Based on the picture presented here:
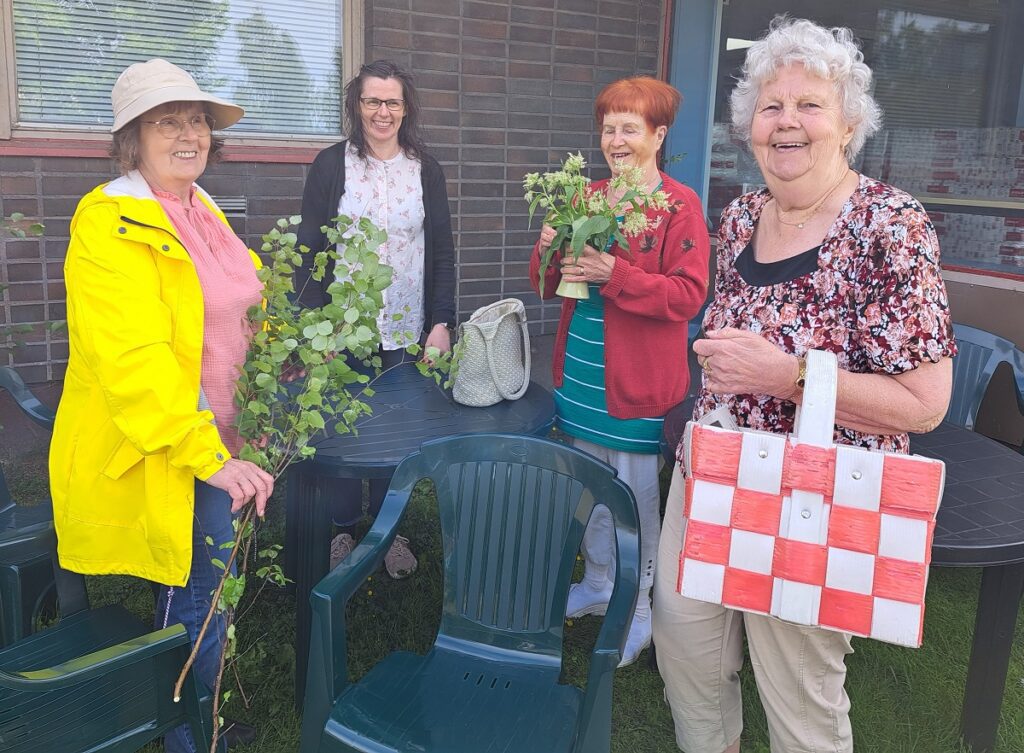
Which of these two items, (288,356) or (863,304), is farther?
(288,356)

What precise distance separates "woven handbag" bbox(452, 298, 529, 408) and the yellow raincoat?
0.89 m

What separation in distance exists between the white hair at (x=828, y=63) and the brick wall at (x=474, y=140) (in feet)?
10.7

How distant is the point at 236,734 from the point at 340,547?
107 centimetres

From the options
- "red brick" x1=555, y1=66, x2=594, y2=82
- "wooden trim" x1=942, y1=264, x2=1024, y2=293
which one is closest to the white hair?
"wooden trim" x1=942, y1=264, x2=1024, y2=293

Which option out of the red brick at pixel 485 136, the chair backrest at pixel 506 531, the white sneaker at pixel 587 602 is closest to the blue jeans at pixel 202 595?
the chair backrest at pixel 506 531

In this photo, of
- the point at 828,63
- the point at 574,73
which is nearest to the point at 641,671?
the point at 828,63

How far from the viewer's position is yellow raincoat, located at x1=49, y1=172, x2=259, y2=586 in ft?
6.44

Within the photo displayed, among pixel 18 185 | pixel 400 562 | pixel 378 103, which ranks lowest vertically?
pixel 400 562

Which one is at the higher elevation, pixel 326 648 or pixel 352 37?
pixel 352 37

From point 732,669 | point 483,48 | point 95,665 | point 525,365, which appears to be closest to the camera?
point 95,665

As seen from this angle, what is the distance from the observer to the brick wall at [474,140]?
14.1 ft

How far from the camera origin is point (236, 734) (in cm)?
258

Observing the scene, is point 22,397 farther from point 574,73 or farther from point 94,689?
point 574,73

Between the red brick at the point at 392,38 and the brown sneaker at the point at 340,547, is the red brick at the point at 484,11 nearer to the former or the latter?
the red brick at the point at 392,38
